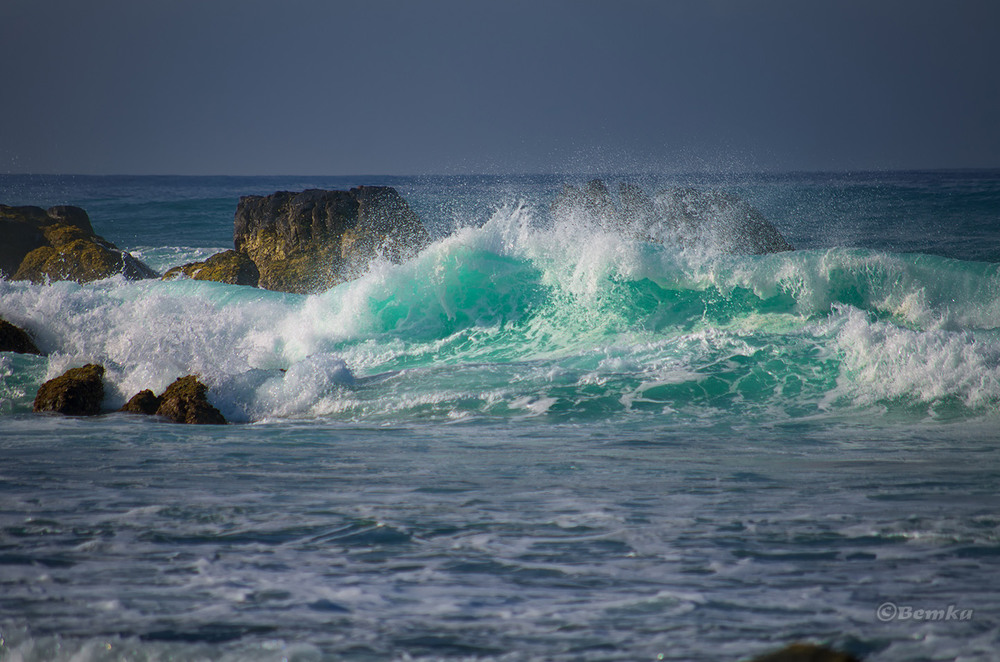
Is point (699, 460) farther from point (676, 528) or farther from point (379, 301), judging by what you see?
point (379, 301)

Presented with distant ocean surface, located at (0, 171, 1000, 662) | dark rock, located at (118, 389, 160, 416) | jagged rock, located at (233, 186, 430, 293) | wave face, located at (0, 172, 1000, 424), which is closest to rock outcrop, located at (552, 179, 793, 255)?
wave face, located at (0, 172, 1000, 424)

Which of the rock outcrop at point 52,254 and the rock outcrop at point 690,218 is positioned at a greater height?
the rock outcrop at point 690,218

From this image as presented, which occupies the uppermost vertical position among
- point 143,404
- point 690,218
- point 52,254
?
point 690,218

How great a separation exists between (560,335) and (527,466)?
17.9 feet

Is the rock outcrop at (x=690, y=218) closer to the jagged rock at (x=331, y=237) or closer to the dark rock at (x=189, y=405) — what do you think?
the jagged rock at (x=331, y=237)

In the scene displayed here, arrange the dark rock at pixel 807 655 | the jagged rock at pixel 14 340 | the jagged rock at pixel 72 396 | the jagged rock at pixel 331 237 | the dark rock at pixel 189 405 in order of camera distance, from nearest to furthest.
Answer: the dark rock at pixel 807 655, the dark rock at pixel 189 405, the jagged rock at pixel 72 396, the jagged rock at pixel 14 340, the jagged rock at pixel 331 237

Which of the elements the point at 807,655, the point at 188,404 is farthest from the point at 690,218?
the point at 807,655

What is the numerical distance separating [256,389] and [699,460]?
4620 mm

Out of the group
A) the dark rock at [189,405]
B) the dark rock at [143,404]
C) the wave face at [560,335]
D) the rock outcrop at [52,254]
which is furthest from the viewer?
the rock outcrop at [52,254]

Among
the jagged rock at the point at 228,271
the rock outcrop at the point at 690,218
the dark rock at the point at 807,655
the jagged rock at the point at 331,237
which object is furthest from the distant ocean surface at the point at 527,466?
the rock outcrop at the point at 690,218

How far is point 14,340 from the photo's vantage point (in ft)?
35.2

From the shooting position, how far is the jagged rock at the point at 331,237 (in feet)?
50.7

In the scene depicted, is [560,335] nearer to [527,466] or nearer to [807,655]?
[527,466]

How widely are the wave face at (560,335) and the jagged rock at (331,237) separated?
1955 millimetres
